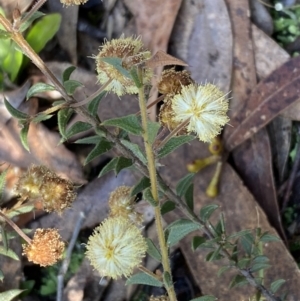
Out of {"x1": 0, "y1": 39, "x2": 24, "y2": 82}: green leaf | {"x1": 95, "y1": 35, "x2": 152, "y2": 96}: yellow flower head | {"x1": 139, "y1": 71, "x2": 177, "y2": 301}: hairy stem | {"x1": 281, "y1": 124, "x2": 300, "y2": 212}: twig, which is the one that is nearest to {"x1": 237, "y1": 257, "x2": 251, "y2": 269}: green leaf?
{"x1": 139, "y1": 71, "x2": 177, "y2": 301}: hairy stem

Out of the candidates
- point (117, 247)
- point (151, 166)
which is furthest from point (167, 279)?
point (151, 166)

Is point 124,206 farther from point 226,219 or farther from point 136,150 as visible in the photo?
point 226,219

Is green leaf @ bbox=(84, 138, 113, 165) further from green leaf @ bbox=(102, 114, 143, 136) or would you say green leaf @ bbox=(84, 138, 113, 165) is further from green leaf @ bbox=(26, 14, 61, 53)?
green leaf @ bbox=(26, 14, 61, 53)

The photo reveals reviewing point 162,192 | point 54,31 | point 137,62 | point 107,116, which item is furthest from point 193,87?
point 54,31

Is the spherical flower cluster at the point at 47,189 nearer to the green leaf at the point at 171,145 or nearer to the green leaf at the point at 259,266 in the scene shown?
the green leaf at the point at 171,145

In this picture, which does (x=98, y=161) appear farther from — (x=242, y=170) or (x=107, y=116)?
(x=242, y=170)

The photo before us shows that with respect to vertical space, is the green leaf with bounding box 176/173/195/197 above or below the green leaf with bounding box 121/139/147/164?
below

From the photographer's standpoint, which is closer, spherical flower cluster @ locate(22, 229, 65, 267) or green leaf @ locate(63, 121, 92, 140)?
green leaf @ locate(63, 121, 92, 140)

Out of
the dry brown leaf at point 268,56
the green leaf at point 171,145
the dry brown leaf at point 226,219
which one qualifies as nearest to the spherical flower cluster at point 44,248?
the green leaf at point 171,145
